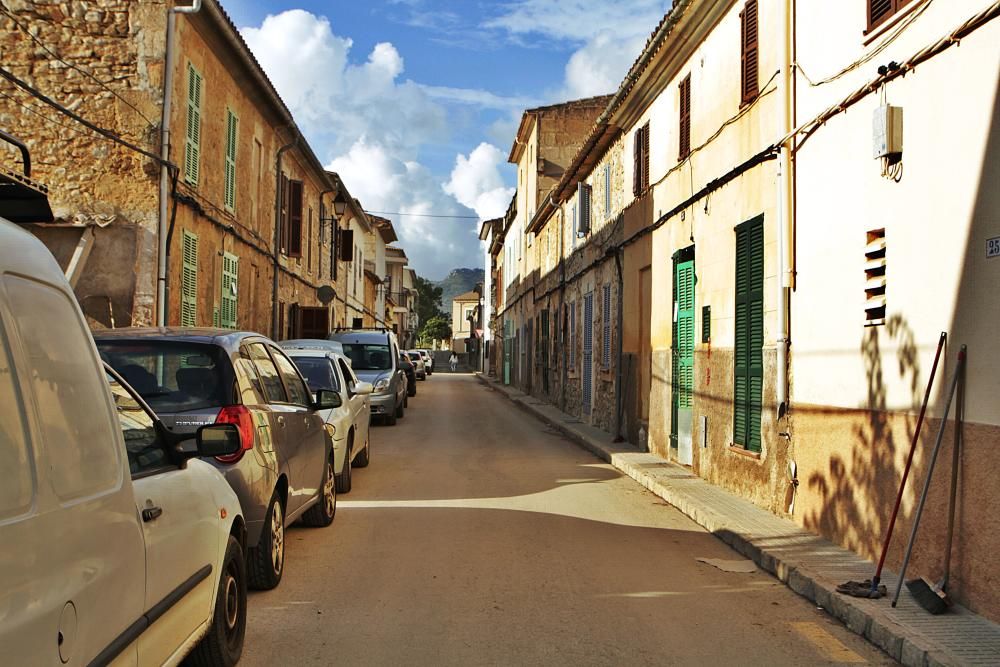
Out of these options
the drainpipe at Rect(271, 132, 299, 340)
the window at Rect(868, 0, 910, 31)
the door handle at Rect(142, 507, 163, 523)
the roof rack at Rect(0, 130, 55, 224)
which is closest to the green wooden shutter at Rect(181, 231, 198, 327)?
the drainpipe at Rect(271, 132, 299, 340)

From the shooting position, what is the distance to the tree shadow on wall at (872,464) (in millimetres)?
6457

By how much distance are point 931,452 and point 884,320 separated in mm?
1157

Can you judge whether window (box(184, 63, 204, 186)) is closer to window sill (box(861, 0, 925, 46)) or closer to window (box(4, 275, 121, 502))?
window sill (box(861, 0, 925, 46))

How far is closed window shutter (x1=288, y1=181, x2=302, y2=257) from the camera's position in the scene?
24.3m

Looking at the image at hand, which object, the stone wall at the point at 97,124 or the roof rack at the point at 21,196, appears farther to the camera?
the stone wall at the point at 97,124

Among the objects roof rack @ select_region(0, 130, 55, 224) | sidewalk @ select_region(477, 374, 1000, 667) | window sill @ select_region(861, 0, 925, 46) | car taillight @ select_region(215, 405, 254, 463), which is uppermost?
window sill @ select_region(861, 0, 925, 46)

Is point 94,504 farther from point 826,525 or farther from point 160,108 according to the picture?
point 160,108

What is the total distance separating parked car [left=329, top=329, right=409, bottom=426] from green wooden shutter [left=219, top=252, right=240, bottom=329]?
2.66m

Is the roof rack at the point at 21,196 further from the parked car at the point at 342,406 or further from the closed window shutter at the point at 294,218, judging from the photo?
the closed window shutter at the point at 294,218

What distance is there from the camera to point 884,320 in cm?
678

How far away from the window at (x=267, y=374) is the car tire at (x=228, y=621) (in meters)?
2.06

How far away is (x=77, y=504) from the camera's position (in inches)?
106

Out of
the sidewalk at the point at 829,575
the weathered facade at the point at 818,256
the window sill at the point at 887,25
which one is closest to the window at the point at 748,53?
the weathered facade at the point at 818,256

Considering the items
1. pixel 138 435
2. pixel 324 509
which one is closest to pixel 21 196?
pixel 138 435
